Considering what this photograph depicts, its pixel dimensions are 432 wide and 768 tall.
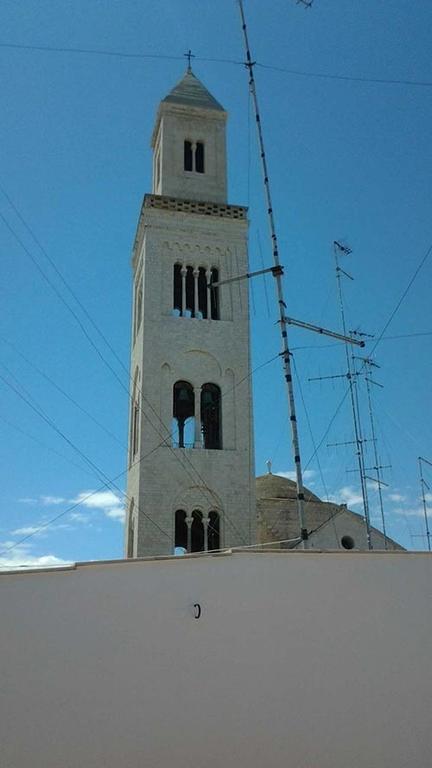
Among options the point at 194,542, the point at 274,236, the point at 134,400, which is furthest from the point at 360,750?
the point at 134,400

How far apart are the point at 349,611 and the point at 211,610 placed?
6.12 ft

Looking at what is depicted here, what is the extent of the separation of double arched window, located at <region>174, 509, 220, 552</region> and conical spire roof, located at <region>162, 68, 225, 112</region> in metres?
17.8

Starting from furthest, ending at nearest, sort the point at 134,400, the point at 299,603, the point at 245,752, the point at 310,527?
the point at 310,527, the point at 134,400, the point at 299,603, the point at 245,752

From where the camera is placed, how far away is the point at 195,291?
89.7 feet

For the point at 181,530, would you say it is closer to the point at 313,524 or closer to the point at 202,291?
the point at 313,524

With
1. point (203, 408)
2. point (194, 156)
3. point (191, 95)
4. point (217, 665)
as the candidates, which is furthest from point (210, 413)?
point (217, 665)

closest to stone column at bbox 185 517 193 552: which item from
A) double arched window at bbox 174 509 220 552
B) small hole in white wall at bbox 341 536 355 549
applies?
double arched window at bbox 174 509 220 552

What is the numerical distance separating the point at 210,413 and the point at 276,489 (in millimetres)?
8463

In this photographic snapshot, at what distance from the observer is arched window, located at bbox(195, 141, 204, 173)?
29.8 meters

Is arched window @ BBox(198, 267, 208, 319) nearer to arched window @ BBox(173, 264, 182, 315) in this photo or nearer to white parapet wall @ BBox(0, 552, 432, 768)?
arched window @ BBox(173, 264, 182, 315)

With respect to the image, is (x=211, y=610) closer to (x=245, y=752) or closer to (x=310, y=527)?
(x=245, y=752)

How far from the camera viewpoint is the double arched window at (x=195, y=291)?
2733 centimetres

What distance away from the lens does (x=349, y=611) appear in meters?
9.22

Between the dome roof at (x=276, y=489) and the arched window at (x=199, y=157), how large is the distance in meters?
14.7
